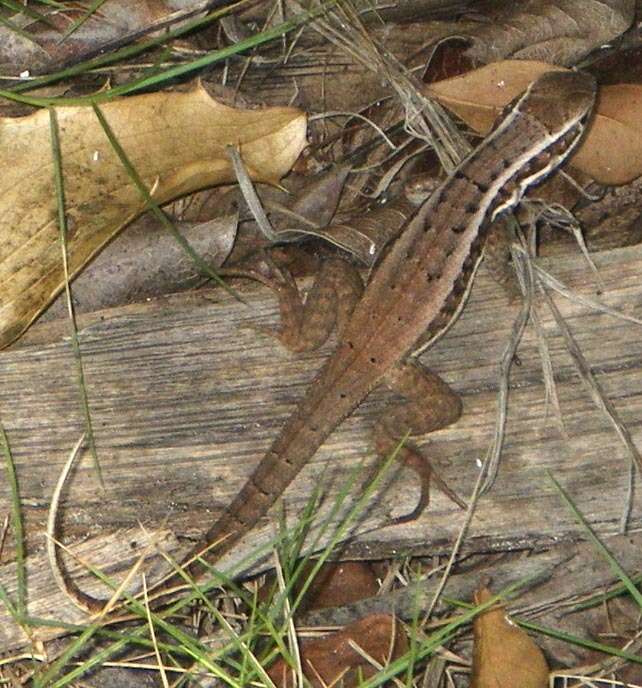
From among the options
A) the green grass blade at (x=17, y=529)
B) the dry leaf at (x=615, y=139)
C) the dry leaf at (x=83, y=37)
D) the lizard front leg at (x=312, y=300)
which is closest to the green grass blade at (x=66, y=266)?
the green grass blade at (x=17, y=529)

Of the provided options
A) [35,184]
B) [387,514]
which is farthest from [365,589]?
[35,184]

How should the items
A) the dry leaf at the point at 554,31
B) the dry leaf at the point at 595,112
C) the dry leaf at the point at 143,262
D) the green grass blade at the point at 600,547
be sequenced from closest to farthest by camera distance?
the green grass blade at the point at 600,547
the dry leaf at the point at 143,262
the dry leaf at the point at 595,112
the dry leaf at the point at 554,31

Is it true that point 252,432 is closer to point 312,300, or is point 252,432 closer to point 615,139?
point 312,300

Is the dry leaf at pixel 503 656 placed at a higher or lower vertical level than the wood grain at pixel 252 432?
lower

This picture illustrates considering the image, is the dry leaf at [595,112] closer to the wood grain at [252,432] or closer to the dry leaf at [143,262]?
the wood grain at [252,432]

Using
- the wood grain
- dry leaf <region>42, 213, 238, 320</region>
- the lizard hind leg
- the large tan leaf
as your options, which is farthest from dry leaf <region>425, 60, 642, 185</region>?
the lizard hind leg

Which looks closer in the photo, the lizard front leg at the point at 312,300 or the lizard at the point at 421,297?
the lizard at the point at 421,297

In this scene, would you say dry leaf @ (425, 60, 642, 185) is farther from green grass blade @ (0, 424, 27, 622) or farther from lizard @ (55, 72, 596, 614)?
green grass blade @ (0, 424, 27, 622)
